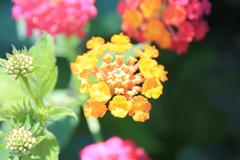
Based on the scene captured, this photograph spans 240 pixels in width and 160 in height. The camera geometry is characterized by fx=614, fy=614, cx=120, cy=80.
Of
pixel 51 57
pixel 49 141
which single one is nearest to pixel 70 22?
pixel 51 57

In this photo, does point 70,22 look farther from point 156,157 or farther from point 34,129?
point 156,157

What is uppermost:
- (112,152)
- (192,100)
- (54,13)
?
(192,100)

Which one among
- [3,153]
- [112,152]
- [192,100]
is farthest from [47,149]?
[192,100]

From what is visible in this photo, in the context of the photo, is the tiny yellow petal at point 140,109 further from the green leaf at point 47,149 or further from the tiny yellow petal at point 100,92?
the green leaf at point 47,149

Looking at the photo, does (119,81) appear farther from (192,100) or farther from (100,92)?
(192,100)

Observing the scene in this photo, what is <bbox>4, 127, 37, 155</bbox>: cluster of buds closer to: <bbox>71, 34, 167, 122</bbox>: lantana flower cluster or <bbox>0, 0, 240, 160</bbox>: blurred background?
<bbox>71, 34, 167, 122</bbox>: lantana flower cluster
